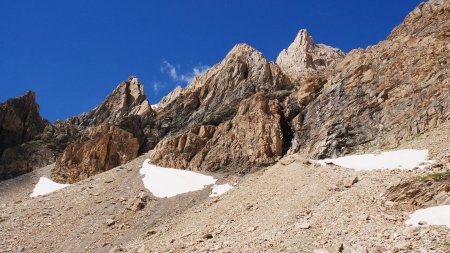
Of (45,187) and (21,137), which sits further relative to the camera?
(21,137)

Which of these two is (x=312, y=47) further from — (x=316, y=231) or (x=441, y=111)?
(x=316, y=231)

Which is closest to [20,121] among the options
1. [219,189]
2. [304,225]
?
[219,189]

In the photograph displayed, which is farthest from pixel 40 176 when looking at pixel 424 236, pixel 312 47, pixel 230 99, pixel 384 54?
pixel 312 47

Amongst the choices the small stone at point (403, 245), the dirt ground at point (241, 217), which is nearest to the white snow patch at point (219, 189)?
→ the dirt ground at point (241, 217)

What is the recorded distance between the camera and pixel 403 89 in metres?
47.9

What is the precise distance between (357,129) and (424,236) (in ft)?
98.3

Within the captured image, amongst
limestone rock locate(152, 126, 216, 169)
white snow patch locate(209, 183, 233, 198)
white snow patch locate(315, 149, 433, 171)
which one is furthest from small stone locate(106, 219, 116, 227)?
white snow patch locate(315, 149, 433, 171)

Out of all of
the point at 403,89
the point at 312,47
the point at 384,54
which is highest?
the point at 312,47

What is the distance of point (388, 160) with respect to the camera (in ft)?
121

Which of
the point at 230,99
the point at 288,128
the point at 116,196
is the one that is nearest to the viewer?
the point at 116,196

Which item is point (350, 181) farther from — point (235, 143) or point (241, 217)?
point (235, 143)

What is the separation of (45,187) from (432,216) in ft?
172

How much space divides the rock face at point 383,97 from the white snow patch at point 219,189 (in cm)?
1029

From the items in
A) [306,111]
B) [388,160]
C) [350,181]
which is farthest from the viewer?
[306,111]
